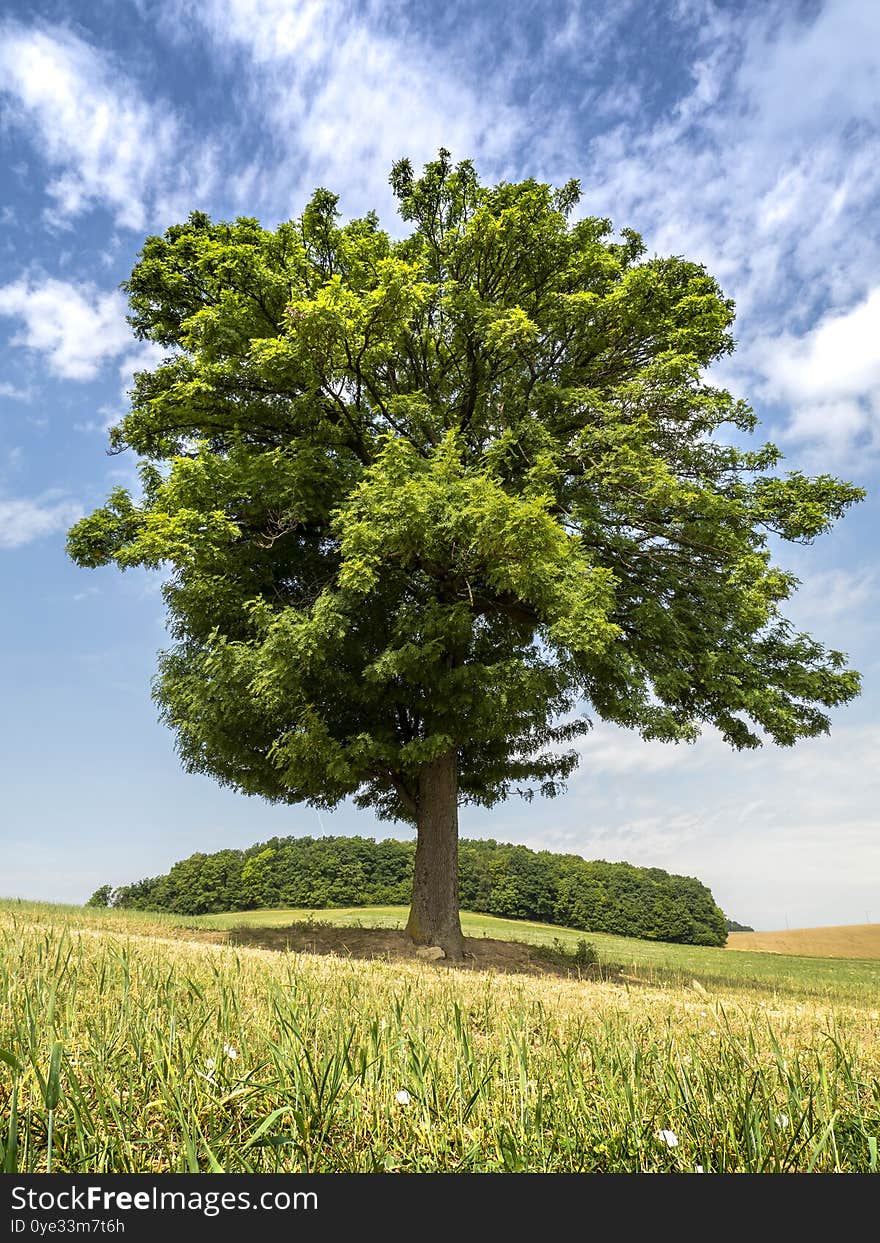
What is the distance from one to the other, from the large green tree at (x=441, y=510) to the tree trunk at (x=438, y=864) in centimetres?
4

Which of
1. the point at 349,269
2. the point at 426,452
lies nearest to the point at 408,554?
the point at 426,452


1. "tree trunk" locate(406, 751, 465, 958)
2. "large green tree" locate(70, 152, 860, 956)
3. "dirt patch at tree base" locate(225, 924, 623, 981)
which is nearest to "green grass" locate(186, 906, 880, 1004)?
"dirt patch at tree base" locate(225, 924, 623, 981)

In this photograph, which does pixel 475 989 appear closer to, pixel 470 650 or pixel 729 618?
pixel 470 650

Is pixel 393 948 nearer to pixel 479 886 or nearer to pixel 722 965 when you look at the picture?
pixel 722 965

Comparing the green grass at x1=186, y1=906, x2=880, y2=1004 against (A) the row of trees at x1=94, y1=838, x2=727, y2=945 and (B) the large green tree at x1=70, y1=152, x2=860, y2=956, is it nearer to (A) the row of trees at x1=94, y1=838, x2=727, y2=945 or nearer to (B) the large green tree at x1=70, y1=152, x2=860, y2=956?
(B) the large green tree at x1=70, y1=152, x2=860, y2=956

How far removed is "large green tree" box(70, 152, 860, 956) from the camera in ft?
37.8

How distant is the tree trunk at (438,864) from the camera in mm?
13398

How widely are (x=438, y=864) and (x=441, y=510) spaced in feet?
21.8

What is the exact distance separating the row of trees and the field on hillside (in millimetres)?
4983

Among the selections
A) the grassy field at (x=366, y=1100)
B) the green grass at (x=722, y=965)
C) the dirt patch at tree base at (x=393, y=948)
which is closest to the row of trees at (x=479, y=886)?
the green grass at (x=722, y=965)

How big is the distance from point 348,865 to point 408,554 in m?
36.5

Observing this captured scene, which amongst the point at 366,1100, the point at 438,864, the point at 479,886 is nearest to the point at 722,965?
the point at 438,864

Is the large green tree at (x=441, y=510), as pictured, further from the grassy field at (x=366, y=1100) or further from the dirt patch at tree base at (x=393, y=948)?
the grassy field at (x=366, y=1100)

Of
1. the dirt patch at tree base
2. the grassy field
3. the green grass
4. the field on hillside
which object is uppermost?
the grassy field
